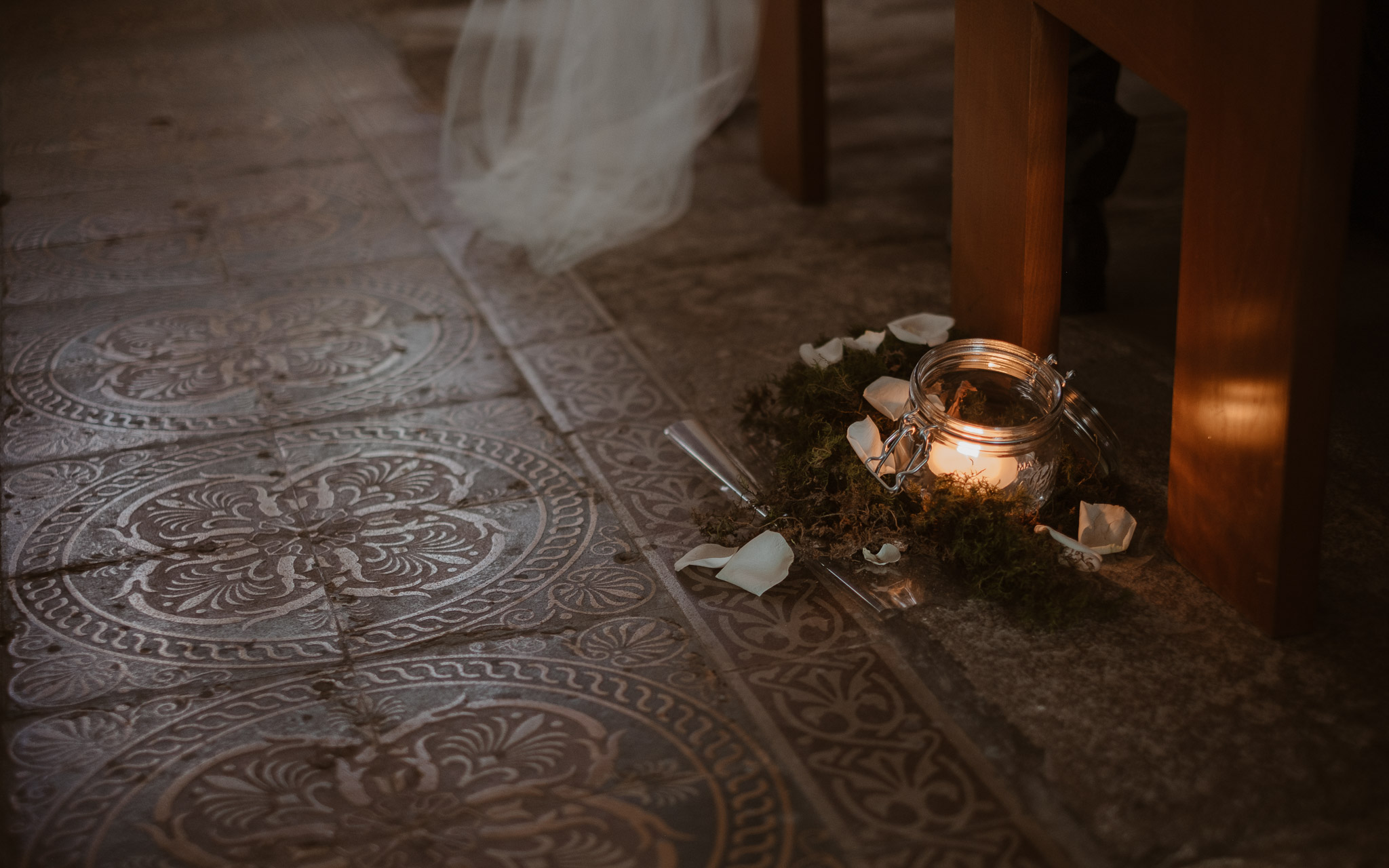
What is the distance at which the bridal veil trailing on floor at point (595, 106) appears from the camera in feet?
9.22

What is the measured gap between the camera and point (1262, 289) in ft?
4.28

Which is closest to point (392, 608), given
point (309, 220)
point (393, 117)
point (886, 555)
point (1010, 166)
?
point (886, 555)

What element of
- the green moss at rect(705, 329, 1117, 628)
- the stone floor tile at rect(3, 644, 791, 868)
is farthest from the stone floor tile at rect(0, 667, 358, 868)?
the green moss at rect(705, 329, 1117, 628)

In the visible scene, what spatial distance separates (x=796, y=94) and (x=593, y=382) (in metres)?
1.10

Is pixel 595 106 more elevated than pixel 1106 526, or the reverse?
pixel 595 106

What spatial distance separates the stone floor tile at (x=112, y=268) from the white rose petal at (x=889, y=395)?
160 cm

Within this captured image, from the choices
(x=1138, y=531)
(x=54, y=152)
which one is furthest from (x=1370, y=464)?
(x=54, y=152)

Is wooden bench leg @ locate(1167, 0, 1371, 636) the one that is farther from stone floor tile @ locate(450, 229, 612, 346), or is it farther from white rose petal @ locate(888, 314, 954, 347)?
stone floor tile @ locate(450, 229, 612, 346)

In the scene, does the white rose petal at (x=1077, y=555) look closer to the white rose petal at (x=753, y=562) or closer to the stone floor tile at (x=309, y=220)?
the white rose petal at (x=753, y=562)

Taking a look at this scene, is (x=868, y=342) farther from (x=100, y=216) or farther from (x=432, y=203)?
(x=100, y=216)

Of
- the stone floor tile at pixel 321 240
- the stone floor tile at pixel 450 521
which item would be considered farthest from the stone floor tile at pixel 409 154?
the stone floor tile at pixel 450 521

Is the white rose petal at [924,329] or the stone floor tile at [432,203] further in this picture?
the stone floor tile at [432,203]

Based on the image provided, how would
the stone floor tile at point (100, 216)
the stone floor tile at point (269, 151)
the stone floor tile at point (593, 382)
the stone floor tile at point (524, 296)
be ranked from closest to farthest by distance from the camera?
the stone floor tile at point (593, 382) → the stone floor tile at point (524, 296) → the stone floor tile at point (100, 216) → the stone floor tile at point (269, 151)

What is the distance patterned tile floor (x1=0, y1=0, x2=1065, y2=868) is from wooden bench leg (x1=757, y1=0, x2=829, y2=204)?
73 centimetres
